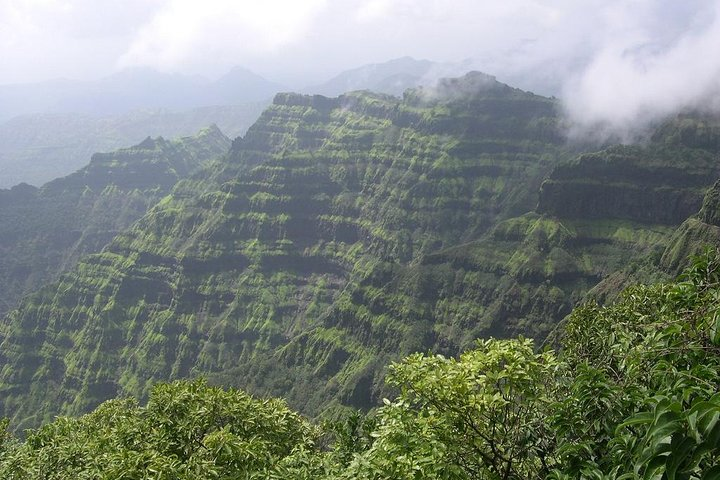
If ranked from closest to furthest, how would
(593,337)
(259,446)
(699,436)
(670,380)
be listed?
(699,436)
(670,380)
(259,446)
(593,337)

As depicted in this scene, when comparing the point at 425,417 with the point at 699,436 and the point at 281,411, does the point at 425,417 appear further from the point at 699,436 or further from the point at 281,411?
the point at 281,411

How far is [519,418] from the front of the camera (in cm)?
1886

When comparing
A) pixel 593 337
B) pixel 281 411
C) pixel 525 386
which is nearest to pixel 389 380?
pixel 525 386

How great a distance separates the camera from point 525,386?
722 inches


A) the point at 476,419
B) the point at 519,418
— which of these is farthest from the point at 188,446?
the point at 519,418

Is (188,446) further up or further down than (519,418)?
further down

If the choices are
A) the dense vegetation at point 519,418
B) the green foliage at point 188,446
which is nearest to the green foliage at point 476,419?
the dense vegetation at point 519,418

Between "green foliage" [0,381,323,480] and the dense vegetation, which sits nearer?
the dense vegetation

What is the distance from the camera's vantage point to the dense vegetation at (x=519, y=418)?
8.45 metres

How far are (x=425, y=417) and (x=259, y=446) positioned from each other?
11700 millimetres

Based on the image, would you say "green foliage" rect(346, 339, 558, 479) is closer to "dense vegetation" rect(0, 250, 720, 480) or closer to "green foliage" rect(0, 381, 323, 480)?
"dense vegetation" rect(0, 250, 720, 480)

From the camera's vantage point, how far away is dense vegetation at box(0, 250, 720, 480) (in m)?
8.45

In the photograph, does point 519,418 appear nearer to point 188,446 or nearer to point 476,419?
point 476,419

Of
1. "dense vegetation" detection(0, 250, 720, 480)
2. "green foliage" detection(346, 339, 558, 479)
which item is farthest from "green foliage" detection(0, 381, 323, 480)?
"green foliage" detection(346, 339, 558, 479)
